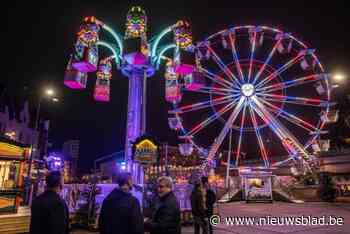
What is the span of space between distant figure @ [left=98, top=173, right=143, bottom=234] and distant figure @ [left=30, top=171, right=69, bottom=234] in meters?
0.58

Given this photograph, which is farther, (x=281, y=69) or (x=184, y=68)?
(x=281, y=69)

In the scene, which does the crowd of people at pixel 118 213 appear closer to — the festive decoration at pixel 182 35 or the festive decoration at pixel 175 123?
the festive decoration at pixel 182 35

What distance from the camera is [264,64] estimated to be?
2811 centimetres

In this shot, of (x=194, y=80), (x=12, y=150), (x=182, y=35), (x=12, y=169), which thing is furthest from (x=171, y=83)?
(x=12, y=169)

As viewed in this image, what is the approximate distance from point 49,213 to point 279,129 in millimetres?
25403

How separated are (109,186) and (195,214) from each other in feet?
14.3

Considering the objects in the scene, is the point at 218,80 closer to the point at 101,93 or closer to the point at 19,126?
the point at 101,93

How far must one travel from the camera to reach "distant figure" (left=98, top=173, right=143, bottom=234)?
13.6ft

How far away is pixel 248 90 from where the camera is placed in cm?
2814

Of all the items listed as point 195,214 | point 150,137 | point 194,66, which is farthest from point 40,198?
point 194,66

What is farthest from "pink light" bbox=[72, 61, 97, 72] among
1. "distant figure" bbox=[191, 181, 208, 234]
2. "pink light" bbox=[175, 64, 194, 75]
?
"distant figure" bbox=[191, 181, 208, 234]

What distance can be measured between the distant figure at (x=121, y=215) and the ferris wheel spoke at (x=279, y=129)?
977 inches

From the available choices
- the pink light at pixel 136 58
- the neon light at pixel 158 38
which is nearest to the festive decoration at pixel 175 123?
the neon light at pixel 158 38

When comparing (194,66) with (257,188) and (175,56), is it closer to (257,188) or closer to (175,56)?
(175,56)
